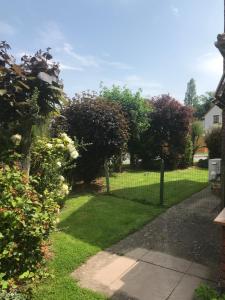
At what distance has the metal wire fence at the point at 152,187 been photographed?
27.9ft

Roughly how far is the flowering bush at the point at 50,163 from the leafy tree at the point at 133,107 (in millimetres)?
8346

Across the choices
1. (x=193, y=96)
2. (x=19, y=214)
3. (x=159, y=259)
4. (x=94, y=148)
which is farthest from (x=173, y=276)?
(x=193, y=96)

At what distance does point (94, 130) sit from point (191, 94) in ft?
256

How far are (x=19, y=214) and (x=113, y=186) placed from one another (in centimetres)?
698

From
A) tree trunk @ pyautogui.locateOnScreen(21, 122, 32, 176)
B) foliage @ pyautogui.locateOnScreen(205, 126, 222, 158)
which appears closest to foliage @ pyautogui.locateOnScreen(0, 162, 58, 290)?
tree trunk @ pyautogui.locateOnScreen(21, 122, 32, 176)

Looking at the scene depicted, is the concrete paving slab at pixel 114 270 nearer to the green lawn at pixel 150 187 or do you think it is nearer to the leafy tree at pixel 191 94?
the green lawn at pixel 150 187

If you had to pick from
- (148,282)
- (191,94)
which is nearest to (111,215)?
(148,282)

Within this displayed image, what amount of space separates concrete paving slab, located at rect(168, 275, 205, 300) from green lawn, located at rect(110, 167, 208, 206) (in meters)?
3.91

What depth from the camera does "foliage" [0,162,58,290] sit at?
339 cm

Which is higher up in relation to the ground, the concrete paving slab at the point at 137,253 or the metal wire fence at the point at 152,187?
the metal wire fence at the point at 152,187

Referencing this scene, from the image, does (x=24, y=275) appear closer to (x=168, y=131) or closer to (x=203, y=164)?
(x=168, y=131)

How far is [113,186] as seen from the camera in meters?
10.4

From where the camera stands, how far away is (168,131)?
15.8 meters

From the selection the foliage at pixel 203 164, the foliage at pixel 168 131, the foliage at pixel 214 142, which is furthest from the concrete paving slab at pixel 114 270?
the foliage at pixel 203 164
